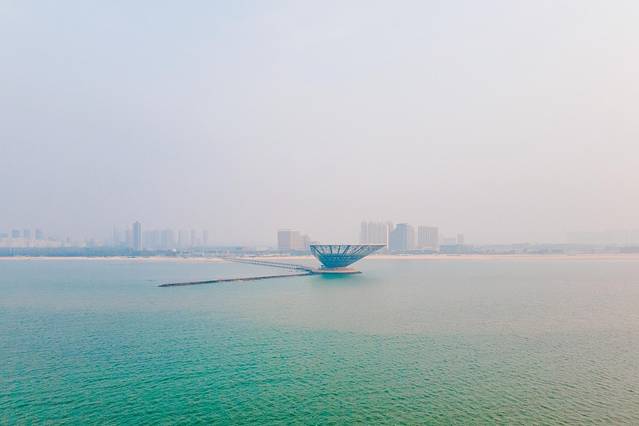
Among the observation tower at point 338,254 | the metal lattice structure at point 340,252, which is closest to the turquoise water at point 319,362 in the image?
the metal lattice structure at point 340,252

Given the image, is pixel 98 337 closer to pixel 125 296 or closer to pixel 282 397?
pixel 282 397

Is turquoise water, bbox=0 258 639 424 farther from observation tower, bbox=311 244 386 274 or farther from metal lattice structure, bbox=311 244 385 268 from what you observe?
observation tower, bbox=311 244 386 274

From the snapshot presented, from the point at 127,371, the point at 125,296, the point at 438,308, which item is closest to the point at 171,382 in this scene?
the point at 127,371

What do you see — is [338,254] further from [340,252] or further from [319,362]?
[319,362]

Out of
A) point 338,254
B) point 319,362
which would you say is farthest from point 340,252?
point 319,362

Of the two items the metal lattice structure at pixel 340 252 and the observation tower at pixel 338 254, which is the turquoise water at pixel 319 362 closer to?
the metal lattice structure at pixel 340 252

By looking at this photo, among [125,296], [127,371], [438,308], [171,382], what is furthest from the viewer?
[125,296]
